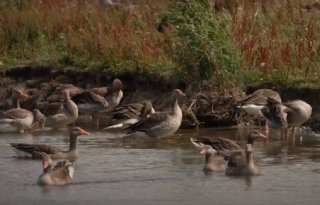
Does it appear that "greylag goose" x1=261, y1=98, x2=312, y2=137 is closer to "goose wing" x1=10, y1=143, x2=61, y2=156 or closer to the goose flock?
the goose flock

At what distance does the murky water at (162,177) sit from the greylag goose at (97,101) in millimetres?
4099

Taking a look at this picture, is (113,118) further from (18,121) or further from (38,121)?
(18,121)

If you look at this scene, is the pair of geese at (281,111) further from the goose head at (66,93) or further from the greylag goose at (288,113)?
the goose head at (66,93)

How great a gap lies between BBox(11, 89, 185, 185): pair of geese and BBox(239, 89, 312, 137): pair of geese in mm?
1535

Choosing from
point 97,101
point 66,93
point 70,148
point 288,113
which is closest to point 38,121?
point 66,93

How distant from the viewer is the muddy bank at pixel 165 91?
2350cm

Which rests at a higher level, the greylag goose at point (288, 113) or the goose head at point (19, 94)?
the greylag goose at point (288, 113)

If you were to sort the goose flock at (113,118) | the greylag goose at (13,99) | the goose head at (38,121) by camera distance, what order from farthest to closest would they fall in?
1. the greylag goose at (13,99)
2. the goose head at (38,121)
3. the goose flock at (113,118)

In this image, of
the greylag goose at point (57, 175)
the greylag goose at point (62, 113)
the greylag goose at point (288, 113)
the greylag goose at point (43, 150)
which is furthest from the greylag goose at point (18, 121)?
the greylag goose at point (57, 175)

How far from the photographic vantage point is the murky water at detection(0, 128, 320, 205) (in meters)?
15.8

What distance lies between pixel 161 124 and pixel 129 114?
85.4 inches

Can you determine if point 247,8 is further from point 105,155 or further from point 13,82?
point 105,155

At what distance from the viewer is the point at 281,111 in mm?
21922

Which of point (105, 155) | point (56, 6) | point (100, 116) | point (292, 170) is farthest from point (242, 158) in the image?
point (56, 6)
